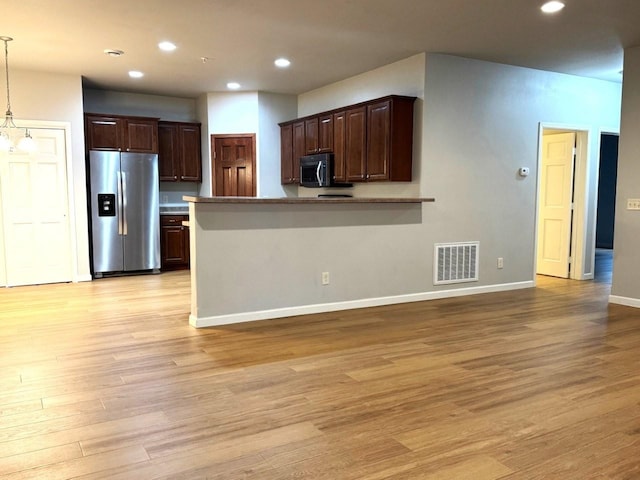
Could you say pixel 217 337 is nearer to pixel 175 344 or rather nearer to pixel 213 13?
pixel 175 344

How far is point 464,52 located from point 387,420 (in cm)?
416

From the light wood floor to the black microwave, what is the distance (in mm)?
2109

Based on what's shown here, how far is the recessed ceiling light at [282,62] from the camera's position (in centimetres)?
576

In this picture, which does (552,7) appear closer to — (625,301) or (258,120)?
(625,301)

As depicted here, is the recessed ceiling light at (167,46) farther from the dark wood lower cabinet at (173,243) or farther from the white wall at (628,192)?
the white wall at (628,192)

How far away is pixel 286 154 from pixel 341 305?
10.7 ft

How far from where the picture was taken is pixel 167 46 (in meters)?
5.14

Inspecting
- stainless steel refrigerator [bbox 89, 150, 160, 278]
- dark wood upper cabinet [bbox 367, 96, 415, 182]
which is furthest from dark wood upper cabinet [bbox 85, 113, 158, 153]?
dark wood upper cabinet [bbox 367, 96, 415, 182]

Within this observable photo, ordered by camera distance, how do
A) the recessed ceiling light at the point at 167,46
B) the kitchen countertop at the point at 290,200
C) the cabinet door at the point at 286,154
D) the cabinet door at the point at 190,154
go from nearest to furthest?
the kitchen countertop at the point at 290,200, the recessed ceiling light at the point at 167,46, the cabinet door at the point at 286,154, the cabinet door at the point at 190,154

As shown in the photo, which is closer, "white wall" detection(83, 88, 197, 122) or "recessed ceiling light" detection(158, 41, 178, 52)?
"recessed ceiling light" detection(158, 41, 178, 52)

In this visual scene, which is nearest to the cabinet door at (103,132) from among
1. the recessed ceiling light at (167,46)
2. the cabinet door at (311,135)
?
the recessed ceiling light at (167,46)

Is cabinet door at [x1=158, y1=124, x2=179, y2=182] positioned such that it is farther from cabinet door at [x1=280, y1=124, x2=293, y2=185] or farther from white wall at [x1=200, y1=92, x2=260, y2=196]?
cabinet door at [x1=280, y1=124, x2=293, y2=185]

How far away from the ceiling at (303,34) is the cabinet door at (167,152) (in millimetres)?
1366

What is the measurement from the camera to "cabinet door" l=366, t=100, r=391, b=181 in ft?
18.0
